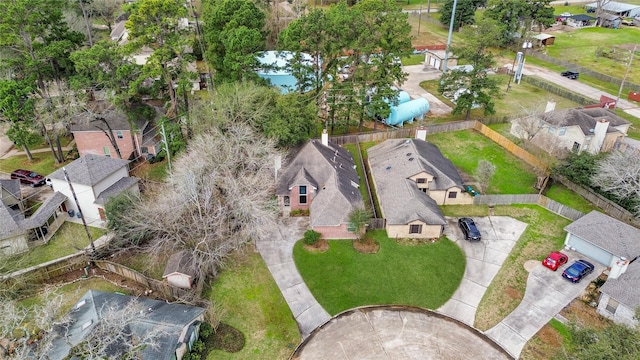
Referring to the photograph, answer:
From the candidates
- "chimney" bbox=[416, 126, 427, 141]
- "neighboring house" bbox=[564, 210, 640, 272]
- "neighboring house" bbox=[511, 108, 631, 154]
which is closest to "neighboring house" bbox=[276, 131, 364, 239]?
"chimney" bbox=[416, 126, 427, 141]

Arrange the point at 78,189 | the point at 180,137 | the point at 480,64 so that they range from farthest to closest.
→ the point at 480,64 < the point at 180,137 < the point at 78,189

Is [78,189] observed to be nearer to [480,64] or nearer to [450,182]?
[450,182]

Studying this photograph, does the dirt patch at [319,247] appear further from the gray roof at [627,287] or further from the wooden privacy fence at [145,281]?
the gray roof at [627,287]

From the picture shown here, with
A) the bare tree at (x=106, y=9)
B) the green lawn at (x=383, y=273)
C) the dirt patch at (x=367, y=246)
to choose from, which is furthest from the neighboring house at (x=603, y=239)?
the bare tree at (x=106, y=9)

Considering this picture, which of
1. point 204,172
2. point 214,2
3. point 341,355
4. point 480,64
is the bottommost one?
point 341,355

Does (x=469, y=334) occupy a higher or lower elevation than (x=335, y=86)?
lower

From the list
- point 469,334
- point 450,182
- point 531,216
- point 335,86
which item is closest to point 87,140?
point 335,86
